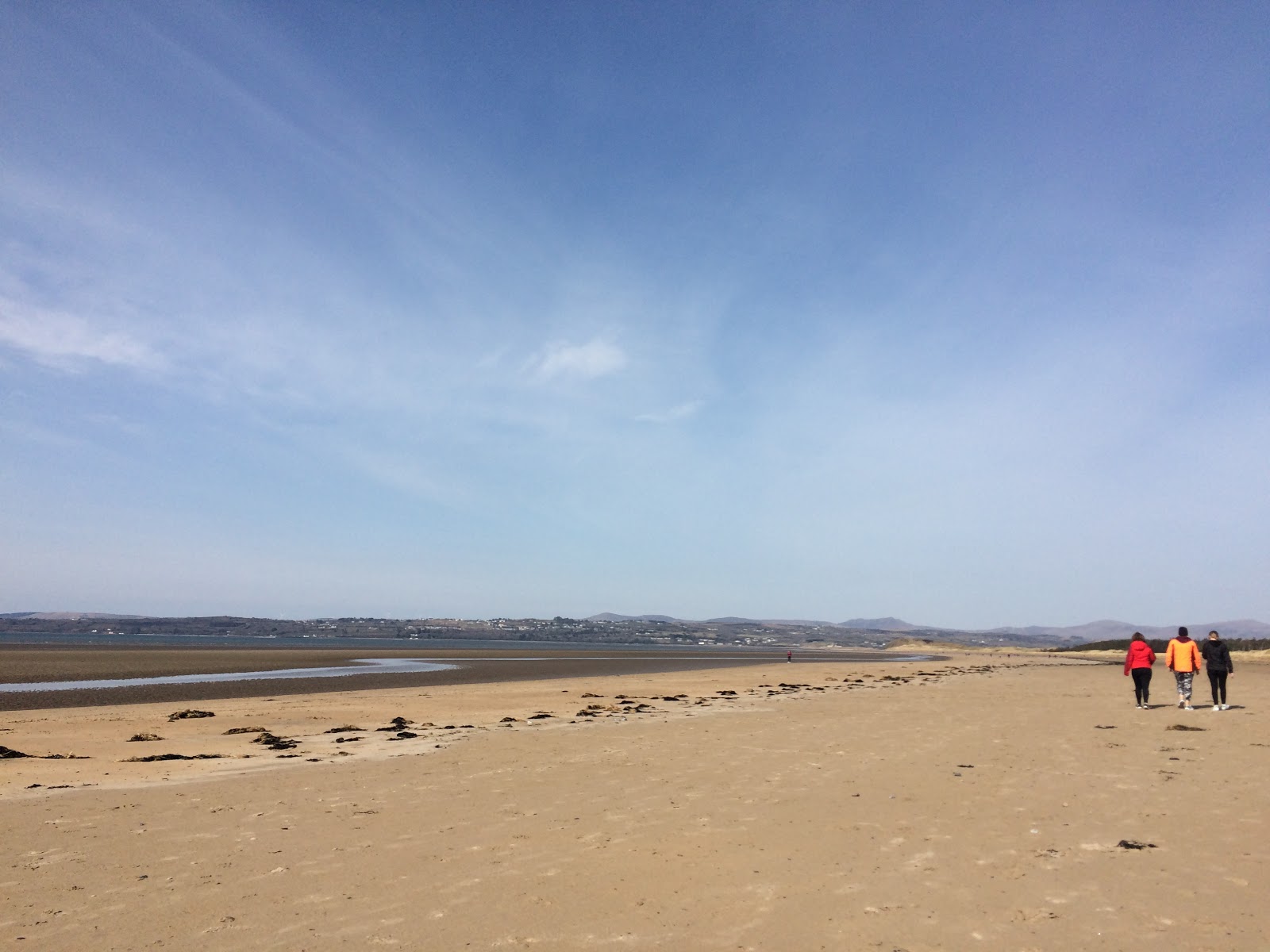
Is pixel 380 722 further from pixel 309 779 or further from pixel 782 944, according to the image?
pixel 782 944

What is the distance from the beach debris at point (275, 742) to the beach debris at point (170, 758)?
1.12 m

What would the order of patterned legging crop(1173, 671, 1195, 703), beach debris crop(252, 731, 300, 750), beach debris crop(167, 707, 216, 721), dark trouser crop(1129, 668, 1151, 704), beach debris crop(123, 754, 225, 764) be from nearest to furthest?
1. beach debris crop(123, 754, 225, 764)
2. beach debris crop(252, 731, 300, 750)
3. patterned legging crop(1173, 671, 1195, 703)
4. dark trouser crop(1129, 668, 1151, 704)
5. beach debris crop(167, 707, 216, 721)

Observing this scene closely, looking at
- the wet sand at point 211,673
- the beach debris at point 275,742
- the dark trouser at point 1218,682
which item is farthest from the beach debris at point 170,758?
the dark trouser at point 1218,682

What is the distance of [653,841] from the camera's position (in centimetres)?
791

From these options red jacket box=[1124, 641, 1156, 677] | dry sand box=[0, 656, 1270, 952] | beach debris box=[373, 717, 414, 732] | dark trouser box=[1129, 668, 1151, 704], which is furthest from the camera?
dark trouser box=[1129, 668, 1151, 704]

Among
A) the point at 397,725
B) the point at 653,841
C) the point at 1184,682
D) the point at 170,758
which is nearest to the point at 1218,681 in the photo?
the point at 1184,682

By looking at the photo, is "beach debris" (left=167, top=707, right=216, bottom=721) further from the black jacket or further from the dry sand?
the black jacket

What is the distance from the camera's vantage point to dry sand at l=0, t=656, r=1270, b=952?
564 centimetres

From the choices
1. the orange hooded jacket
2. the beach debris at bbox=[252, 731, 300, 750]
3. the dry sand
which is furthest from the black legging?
the beach debris at bbox=[252, 731, 300, 750]

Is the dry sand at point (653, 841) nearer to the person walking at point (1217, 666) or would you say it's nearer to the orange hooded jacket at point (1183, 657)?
the orange hooded jacket at point (1183, 657)

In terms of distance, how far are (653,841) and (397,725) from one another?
40.0 feet

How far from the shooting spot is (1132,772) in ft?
36.4

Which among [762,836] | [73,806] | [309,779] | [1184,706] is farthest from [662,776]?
[1184,706]

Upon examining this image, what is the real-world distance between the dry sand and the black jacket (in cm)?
486
